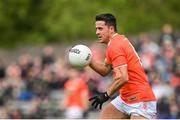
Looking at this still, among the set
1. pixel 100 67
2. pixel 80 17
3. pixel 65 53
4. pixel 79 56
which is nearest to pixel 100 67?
pixel 100 67

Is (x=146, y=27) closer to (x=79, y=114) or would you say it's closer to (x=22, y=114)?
(x=22, y=114)

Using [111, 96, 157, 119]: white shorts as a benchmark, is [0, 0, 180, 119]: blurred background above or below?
above

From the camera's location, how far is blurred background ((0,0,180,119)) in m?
17.9

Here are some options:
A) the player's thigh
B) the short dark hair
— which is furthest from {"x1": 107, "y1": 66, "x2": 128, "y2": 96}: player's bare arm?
the player's thigh

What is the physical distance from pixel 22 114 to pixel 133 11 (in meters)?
11.9

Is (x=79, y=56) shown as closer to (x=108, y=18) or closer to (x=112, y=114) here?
(x=108, y=18)

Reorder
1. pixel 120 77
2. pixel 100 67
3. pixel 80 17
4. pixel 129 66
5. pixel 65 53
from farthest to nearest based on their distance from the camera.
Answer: pixel 80 17 → pixel 65 53 → pixel 100 67 → pixel 129 66 → pixel 120 77

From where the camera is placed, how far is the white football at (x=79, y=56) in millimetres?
10711

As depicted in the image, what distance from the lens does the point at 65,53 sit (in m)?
25.7

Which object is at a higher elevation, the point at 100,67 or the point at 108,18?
the point at 108,18

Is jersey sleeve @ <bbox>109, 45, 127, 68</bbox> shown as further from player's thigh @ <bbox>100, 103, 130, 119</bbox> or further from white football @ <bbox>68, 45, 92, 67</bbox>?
player's thigh @ <bbox>100, 103, 130, 119</bbox>

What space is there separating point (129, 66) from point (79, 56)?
73 cm

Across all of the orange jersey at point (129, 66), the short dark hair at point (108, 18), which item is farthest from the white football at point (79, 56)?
the short dark hair at point (108, 18)

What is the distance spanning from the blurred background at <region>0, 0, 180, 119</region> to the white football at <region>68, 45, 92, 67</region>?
5.91 metres
